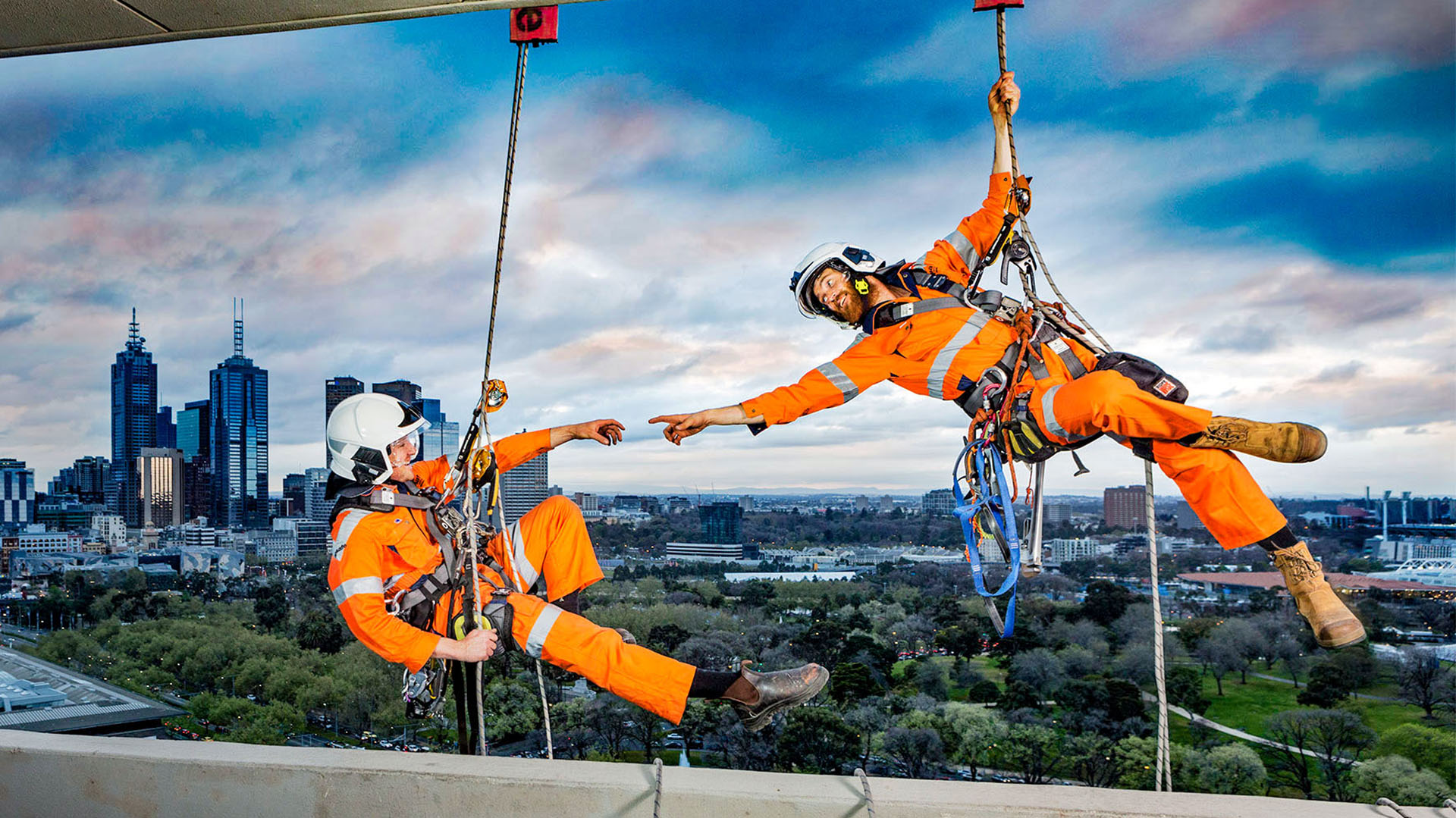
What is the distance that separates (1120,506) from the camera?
4949 mm

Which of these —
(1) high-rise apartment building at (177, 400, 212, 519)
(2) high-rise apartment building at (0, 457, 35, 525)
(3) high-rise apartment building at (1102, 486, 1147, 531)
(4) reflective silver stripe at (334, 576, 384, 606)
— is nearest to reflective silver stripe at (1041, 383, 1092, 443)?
(4) reflective silver stripe at (334, 576, 384, 606)

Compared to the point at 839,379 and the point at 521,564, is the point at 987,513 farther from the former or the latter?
the point at 521,564

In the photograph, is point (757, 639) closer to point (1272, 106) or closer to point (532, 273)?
point (532, 273)

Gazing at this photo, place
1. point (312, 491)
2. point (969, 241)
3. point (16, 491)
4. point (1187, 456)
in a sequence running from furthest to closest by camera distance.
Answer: point (16, 491)
point (312, 491)
point (969, 241)
point (1187, 456)

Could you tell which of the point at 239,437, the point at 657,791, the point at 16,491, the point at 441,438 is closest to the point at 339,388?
the point at 239,437

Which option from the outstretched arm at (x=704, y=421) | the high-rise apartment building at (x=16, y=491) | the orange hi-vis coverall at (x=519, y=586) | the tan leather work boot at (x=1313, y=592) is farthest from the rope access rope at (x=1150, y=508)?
the high-rise apartment building at (x=16, y=491)

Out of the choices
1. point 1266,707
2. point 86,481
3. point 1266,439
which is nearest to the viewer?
point 1266,439

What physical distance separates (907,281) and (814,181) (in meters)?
3.53

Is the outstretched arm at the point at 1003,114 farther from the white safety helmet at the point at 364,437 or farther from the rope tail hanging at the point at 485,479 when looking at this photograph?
the white safety helmet at the point at 364,437

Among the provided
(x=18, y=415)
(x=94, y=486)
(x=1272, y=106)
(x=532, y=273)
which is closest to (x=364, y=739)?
(x=94, y=486)

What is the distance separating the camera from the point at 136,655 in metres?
13.4

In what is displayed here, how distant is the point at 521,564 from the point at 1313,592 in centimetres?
238

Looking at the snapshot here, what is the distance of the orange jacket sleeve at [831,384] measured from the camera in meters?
2.68

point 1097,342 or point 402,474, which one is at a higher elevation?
point 1097,342
